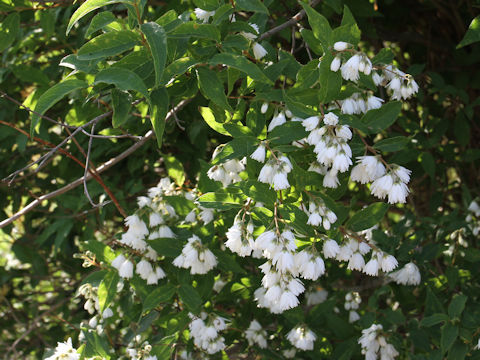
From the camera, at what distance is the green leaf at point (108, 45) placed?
5.35 feet

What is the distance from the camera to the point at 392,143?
1934mm

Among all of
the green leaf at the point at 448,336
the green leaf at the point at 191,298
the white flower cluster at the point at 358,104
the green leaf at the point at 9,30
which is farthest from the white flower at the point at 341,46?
the green leaf at the point at 9,30

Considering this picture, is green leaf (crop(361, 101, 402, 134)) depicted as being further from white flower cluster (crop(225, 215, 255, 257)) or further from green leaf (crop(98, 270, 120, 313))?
green leaf (crop(98, 270, 120, 313))

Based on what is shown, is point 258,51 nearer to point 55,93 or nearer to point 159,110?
point 159,110

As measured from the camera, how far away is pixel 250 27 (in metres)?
1.99

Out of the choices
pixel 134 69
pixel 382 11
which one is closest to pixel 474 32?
pixel 134 69

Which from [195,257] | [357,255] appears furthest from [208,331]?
[357,255]

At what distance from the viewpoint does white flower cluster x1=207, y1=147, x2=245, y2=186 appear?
2.19 metres

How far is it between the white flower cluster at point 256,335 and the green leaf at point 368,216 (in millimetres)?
957

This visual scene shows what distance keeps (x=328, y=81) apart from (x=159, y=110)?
0.59m

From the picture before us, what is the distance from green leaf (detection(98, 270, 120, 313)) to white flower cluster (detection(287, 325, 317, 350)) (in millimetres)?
839

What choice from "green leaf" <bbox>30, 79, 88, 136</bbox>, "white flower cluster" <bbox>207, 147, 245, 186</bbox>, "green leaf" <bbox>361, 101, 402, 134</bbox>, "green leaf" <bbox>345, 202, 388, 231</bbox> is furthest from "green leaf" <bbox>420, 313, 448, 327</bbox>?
"green leaf" <bbox>30, 79, 88, 136</bbox>

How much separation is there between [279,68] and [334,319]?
4.30 feet

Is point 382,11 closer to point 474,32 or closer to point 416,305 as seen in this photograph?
point 474,32
